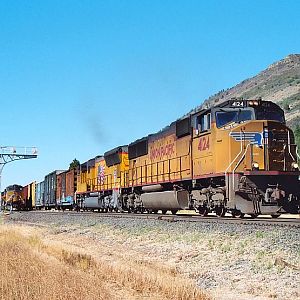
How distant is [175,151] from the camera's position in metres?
20.7

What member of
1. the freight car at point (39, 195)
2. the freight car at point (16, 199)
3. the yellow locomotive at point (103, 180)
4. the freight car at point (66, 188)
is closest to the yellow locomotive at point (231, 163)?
the yellow locomotive at point (103, 180)

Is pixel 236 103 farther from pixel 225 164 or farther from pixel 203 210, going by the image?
pixel 203 210

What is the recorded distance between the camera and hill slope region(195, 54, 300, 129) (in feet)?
256

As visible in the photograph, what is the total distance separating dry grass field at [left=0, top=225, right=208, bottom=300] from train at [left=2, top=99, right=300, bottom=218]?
553 centimetres

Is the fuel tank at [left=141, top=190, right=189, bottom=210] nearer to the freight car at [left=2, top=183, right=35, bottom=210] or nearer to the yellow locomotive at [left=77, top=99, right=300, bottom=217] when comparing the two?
the yellow locomotive at [left=77, top=99, right=300, bottom=217]

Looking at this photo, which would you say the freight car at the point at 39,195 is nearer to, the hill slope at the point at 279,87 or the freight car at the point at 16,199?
the freight car at the point at 16,199

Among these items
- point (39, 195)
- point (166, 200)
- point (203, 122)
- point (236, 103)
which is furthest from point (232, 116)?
point (39, 195)

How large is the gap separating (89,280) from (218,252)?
3.32m

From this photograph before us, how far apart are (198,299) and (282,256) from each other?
2475 mm

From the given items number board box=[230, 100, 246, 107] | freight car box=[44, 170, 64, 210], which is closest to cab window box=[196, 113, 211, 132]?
number board box=[230, 100, 246, 107]

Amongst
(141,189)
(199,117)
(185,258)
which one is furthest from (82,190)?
(185,258)

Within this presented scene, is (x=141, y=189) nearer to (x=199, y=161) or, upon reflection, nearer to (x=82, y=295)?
(x=199, y=161)

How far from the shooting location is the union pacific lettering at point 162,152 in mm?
21375

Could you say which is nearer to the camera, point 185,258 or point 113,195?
point 185,258
